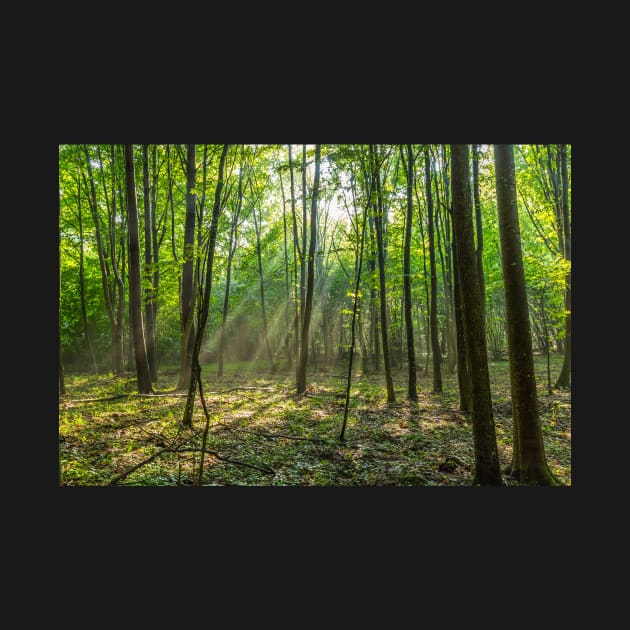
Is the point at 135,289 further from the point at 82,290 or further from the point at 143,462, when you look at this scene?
the point at 143,462

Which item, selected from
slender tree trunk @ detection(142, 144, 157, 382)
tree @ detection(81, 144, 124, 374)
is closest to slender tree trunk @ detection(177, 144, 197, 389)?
slender tree trunk @ detection(142, 144, 157, 382)

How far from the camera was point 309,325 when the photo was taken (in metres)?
8.87

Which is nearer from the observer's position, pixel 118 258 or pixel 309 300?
pixel 309 300

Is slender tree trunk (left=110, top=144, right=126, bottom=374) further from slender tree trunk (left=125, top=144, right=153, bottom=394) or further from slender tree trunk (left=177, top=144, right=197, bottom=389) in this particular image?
slender tree trunk (left=177, top=144, right=197, bottom=389)

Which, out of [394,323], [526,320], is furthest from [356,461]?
[394,323]

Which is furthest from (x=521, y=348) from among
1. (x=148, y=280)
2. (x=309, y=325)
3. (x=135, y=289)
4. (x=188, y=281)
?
(x=148, y=280)

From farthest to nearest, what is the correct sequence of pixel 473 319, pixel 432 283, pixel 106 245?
1. pixel 106 245
2. pixel 432 283
3. pixel 473 319

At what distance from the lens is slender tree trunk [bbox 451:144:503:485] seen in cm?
369

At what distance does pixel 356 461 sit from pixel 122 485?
2.66 m

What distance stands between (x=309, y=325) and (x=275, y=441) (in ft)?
12.7

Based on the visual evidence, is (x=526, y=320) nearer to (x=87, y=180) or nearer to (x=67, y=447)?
(x=67, y=447)

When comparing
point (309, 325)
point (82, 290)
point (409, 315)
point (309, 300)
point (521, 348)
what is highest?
point (82, 290)

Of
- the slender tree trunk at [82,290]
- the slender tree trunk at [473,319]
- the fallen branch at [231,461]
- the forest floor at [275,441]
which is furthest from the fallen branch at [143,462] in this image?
the slender tree trunk at [82,290]

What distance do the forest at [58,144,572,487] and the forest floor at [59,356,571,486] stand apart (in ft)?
0.09
